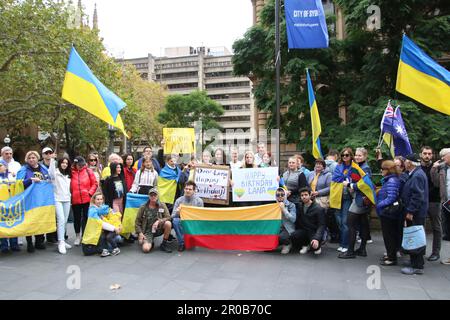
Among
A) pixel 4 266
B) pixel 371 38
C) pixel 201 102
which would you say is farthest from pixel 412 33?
pixel 201 102

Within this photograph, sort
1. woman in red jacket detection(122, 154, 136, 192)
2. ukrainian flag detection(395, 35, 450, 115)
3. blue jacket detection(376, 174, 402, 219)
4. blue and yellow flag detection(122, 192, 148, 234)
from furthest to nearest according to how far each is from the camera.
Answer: woman in red jacket detection(122, 154, 136, 192) < blue and yellow flag detection(122, 192, 148, 234) < ukrainian flag detection(395, 35, 450, 115) < blue jacket detection(376, 174, 402, 219)

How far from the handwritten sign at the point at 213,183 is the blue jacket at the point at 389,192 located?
310 cm

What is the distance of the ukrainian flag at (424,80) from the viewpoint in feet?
22.2

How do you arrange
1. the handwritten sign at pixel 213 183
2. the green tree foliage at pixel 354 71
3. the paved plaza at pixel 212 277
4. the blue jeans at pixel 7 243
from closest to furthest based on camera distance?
the paved plaza at pixel 212 277, the blue jeans at pixel 7 243, the handwritten sign at pixel 213 183, the green tree foliage at pixel 354 71

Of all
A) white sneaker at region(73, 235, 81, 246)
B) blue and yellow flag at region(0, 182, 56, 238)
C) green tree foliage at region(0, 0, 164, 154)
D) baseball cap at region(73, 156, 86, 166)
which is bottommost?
white sneaker at region(73, 235, 81, 246)

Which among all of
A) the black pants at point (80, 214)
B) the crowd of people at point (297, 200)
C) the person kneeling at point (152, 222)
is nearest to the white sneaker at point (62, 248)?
the crowd of people at point (297, 200)

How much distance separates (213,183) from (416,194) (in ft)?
12.9

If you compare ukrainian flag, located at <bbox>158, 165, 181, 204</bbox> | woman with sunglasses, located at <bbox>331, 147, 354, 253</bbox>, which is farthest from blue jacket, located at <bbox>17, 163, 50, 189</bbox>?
woman with sunglasses, located at <bbox>331, 147, 354, 253</bbox>

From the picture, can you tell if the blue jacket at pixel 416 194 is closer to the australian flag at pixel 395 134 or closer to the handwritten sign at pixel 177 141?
the australian flag at pixel 395 134

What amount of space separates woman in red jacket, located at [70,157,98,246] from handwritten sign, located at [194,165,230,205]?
87.6 inches

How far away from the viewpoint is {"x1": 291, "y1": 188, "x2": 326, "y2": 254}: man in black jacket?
7.14 metres

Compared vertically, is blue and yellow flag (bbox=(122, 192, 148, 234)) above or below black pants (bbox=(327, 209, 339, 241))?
above

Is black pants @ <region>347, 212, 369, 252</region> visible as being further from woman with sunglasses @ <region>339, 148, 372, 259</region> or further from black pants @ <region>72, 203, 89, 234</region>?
black pants @ <region>72, 203, 89, 234</region>
